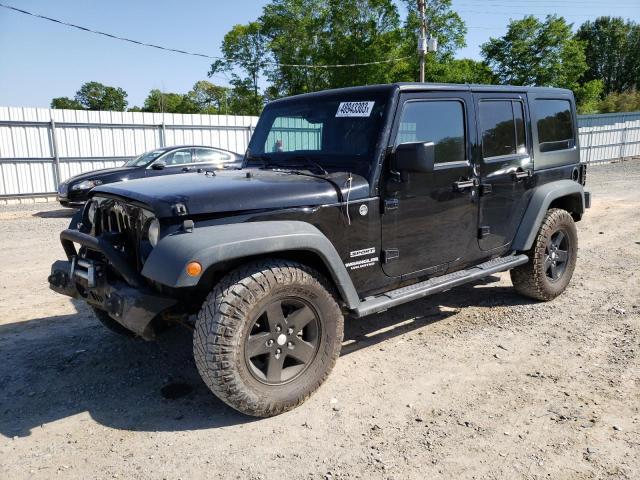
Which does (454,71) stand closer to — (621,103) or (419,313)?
(621,103)

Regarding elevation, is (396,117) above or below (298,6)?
below

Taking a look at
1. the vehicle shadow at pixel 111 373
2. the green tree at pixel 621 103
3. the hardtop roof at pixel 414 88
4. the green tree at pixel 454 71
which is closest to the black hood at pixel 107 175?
the vehicle shadow at pixel 111 373

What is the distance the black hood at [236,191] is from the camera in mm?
2809

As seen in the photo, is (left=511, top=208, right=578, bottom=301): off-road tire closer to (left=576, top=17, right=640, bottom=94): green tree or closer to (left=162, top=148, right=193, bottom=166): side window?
(left=162, top=148, right=193, bottom=166): side window

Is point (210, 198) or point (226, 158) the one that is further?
point (226, 158)

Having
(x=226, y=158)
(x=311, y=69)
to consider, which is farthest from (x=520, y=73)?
(x=226, y=158)

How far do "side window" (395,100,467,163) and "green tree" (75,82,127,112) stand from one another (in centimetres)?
9872

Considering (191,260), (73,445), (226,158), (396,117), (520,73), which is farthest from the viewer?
(520,73)

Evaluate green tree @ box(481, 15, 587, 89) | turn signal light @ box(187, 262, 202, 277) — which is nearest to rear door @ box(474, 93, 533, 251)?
turn signal light @ box(187, 262, 202, 277)

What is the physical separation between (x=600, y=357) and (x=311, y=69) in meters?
40.5

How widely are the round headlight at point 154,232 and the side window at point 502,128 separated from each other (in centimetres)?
276

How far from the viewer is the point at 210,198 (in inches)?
112

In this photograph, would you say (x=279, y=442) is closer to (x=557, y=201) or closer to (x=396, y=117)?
(x=396, y=117)

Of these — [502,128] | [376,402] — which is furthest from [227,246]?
[502,128]
